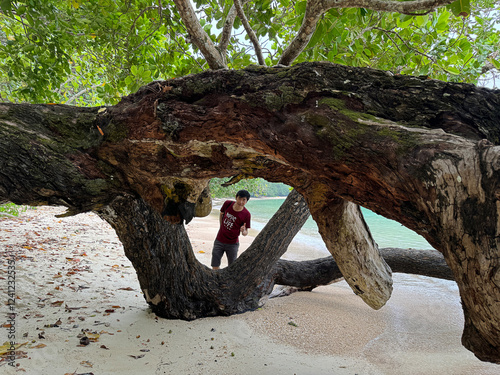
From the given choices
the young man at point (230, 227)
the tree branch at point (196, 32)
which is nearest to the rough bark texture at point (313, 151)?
the tree branch at point (196, 32)

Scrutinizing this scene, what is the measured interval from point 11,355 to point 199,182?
1998 mm

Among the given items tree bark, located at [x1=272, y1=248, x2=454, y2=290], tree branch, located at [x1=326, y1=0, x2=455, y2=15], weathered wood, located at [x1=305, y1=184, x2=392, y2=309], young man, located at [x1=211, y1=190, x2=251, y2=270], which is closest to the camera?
tree branch, located at [x1=326, y1=0, x2=455, y2=15]

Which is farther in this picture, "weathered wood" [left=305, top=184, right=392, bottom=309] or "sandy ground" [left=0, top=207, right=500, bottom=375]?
"sandy ground" [left=0, top=207, right=500, bottom=375]

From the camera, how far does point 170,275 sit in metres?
3.67

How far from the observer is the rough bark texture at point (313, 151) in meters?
1.21

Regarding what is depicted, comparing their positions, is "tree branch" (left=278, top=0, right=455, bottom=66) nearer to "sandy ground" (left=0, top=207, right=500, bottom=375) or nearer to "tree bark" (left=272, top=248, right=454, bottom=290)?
"sandy ground" (left=0, top=207, right=500, bottom=375)

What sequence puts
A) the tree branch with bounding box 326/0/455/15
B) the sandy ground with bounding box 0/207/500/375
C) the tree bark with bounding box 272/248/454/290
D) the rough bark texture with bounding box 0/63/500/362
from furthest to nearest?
the tree bark with bounding box 272/248/454/290 → the sandy ground with bounding box 0/207/500/375 → the tree branch with bounding box 326/0/455/15 → the rough bark texture with bounding box 0/63/500/362

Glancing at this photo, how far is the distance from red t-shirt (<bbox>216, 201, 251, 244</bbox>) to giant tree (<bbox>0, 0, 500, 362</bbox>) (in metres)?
1.16

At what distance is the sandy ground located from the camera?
2.82 metres

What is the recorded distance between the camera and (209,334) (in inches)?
137

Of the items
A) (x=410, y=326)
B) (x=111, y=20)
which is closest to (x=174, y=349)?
(x=410, y=326)

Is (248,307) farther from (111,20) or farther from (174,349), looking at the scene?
(111,20)

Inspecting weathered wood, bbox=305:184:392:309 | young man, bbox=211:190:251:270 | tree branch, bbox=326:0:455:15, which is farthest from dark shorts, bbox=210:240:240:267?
tree branch, bbox=326:0:455:15

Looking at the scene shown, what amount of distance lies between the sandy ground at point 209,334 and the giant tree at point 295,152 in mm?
466
